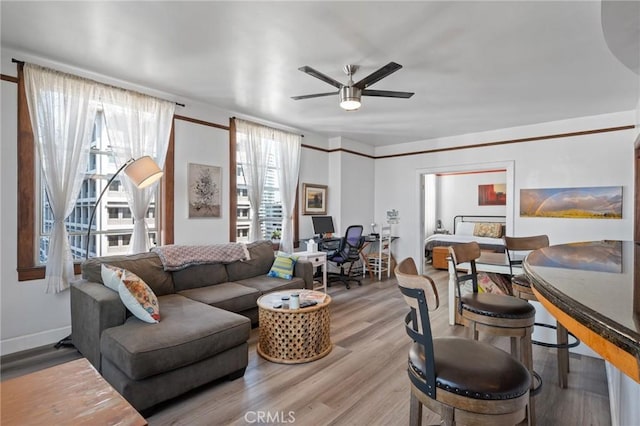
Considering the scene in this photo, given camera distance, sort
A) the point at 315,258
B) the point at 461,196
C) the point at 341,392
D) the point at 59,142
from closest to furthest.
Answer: the point at 341,392, the point at 59,142, the point at 315,258, the point at 461,196

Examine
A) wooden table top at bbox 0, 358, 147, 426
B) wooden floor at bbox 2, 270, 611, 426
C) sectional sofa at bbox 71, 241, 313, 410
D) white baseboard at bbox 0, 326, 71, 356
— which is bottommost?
wooden floor at bbox 2, 270, 611, 426

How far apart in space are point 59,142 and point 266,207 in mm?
2786

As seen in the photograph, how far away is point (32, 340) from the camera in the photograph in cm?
295

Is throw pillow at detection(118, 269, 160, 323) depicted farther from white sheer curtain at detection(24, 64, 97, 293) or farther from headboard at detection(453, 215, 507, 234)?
headboard at detection(453, 215, 507, 234)

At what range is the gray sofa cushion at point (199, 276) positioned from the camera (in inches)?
134

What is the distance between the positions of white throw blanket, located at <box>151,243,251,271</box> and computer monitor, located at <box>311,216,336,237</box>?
183cm

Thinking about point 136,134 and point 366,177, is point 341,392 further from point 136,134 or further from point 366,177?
point 366,177

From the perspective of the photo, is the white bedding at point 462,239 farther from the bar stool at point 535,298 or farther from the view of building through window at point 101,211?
the view of building through window at point 101,211

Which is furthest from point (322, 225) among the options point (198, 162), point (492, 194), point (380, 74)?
point (492, 194)

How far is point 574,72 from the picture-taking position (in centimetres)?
316

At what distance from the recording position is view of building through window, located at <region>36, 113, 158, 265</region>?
339 cm

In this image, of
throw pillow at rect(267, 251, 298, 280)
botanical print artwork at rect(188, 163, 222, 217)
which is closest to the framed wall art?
throw pillow at rect(267, 251, 298, 280)

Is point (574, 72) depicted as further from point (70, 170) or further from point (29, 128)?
point (29, 128)

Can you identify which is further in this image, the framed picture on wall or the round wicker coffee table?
the framed picture on wall
